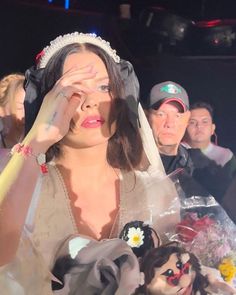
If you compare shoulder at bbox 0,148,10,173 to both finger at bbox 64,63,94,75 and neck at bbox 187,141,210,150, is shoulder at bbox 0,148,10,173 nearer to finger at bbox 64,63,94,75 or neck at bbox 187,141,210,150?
finger at bbox 64,63,94,75

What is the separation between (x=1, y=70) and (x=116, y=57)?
28 cm

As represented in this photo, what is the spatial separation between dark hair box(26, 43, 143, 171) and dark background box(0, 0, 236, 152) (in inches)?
3.4

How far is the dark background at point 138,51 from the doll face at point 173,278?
11.6 inches

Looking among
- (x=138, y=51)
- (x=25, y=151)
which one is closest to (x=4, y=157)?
(x=25, y=151)

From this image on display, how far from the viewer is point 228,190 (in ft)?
4.52

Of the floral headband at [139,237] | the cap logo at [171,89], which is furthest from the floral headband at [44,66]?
the floral headband at [139,237]

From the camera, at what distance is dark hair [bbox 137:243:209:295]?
1276mm

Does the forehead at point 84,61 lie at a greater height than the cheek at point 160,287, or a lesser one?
greater

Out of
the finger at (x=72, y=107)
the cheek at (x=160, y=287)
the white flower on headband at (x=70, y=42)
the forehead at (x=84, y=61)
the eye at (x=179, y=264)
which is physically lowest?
the cheek at (x=160, y=287)

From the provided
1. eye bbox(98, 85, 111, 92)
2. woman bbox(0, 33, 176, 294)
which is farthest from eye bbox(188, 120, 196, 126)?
eye bbox(98, 85, 111, 92)

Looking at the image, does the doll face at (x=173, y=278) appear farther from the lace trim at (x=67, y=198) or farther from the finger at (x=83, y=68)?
the finger at (x=83, y=68)

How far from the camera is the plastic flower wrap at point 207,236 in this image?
130 cm

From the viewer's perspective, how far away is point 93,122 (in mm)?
1274

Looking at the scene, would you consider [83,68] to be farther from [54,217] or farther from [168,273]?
[168,273]
